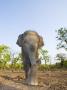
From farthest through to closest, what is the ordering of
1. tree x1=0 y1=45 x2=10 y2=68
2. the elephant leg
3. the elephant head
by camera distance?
tree x1=0 y1=45 x2=10 y2=68 < the elephant head < the elephant leg

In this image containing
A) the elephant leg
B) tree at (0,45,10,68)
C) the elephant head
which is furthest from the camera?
tree at (0,45,10,68)

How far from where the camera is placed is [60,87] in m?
9.35

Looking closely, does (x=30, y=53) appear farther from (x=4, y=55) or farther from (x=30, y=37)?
(x=4, y=55)

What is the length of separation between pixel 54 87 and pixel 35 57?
1511 mm

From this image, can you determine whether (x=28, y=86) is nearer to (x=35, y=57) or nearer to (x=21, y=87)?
(x=21, y=87)

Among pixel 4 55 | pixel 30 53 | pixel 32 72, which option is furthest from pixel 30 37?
pixel 4 55

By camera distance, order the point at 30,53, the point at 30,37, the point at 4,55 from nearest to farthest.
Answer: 1. the point at 30,53
2. the point at 30,37
3. the point at 4,55

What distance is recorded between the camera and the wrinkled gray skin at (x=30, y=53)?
1042 cm

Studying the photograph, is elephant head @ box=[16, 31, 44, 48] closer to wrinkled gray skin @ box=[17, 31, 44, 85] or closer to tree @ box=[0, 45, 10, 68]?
wrinkled gray skin @ box=[17, 31, 44, 85]

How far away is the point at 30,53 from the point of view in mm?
10539

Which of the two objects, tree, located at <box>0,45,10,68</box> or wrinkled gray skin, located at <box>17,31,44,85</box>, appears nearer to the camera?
wrinkled gray skin, located at <box>17,31,44,85</box>

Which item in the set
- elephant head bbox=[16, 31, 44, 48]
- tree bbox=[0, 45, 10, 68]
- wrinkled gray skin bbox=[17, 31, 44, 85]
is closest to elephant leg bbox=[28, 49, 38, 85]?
wrinkled gray skin bbox=[17, 31, 44, 85]

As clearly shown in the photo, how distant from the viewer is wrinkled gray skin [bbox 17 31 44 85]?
34.2 ft

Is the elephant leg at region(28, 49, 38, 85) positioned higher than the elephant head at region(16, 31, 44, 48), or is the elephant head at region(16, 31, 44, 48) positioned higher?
the elephant head at region(16, 31, 44, 48)
